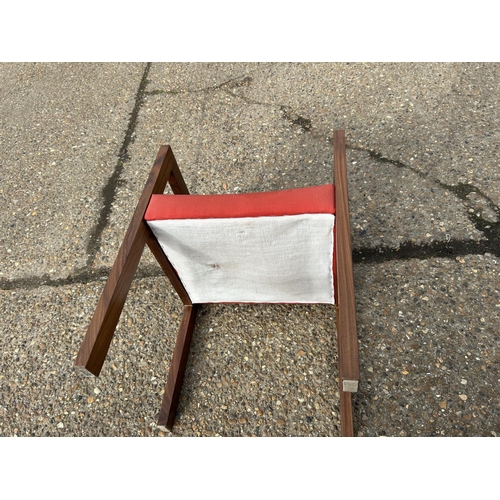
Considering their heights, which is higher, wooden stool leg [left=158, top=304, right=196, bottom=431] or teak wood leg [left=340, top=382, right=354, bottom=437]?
wooden stool leg [left=158, top=304, right=196, bottom=431]

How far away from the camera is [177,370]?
155 cm

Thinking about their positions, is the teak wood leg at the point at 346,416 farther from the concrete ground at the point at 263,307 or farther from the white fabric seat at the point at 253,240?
the white fabric seat at the point at 253,240

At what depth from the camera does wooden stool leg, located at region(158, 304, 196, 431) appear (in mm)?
1476

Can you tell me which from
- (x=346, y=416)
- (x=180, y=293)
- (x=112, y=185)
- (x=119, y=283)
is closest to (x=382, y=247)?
(x=346, y=416)

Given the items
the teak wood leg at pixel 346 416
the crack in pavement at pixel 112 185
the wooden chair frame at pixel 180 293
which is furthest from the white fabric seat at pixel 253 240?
the crack in pavement at pixel 112 185

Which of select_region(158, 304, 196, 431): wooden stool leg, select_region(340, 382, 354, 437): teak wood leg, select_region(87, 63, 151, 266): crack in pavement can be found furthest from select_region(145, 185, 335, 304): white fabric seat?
select_region(87, 63, 151, 266): crack in pavement

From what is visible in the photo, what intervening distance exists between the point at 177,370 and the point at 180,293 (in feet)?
0.97

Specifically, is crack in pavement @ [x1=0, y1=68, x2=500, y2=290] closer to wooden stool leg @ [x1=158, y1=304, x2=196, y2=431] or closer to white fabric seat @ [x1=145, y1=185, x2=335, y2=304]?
wooden stool leg @ [x1=158, y1=304, x2=196, y2=431]

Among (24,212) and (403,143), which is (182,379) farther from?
(403,143)

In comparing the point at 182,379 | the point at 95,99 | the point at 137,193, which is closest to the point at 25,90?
the point at 95,99

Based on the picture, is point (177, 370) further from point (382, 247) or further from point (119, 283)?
point (382, 247)

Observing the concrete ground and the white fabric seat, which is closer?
the white fabric seat

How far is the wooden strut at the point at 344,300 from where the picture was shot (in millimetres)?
900

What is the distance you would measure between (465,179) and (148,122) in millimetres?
1918
